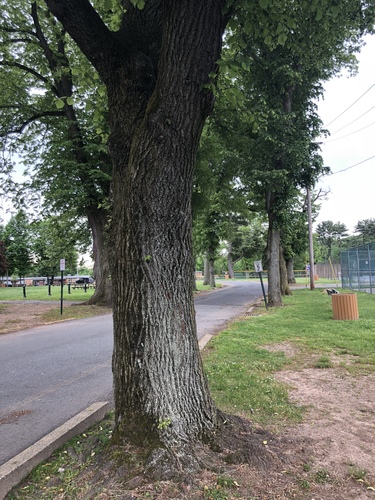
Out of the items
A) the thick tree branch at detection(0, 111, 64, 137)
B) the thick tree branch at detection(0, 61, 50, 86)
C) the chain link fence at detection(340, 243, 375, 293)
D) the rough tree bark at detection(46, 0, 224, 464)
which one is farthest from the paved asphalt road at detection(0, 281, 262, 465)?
the chain link fence at detection(340, 243, 375, 293)

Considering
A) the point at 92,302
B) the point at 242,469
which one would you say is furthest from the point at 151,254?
the point at 92,302

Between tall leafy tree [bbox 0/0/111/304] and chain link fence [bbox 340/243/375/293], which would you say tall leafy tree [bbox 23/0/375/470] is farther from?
chain link fence [bbox 340/243/375/293]

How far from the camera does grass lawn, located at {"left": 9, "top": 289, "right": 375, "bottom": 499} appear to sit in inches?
108

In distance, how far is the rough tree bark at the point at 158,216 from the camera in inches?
111

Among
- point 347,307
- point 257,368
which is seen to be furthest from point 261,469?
point 347,307

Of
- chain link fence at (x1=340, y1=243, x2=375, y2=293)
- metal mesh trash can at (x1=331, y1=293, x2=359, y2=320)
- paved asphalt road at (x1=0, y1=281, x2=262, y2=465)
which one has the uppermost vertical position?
chain link fence at (x1=340, y1=243, x2=375, y2=293)

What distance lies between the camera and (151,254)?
285 centimetres

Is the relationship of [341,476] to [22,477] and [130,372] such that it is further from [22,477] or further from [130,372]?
[22,477]

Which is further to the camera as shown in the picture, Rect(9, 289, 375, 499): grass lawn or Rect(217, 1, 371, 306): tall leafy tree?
Rect(217, 1, 371, 306): tall leafy tree

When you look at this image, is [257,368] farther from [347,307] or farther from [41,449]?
[347,307]

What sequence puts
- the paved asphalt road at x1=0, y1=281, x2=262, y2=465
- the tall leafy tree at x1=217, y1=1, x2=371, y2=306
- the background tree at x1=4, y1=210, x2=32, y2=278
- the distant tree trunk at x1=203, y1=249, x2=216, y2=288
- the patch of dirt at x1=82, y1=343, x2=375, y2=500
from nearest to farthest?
the patch of dirt at x1=82, y1=343, x2=375, y2=500 → the paved asphalt road at x1=0, y1=281, x2=262, y2=465 → the tall leafy tree at x1=217, y1=1, x2=371, y2=306 → the distant tree trunk at x1=203, y1=249, x2=216, y2=288 → the background tree at x1=4, y1=210, x2=32, y2=278

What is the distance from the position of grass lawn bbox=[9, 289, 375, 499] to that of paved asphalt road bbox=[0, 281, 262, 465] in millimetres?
717

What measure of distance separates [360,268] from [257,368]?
18.2 meters

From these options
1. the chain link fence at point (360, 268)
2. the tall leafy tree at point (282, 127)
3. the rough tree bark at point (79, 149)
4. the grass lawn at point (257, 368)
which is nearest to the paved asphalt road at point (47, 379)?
the grass lawn at point (257, 368)
